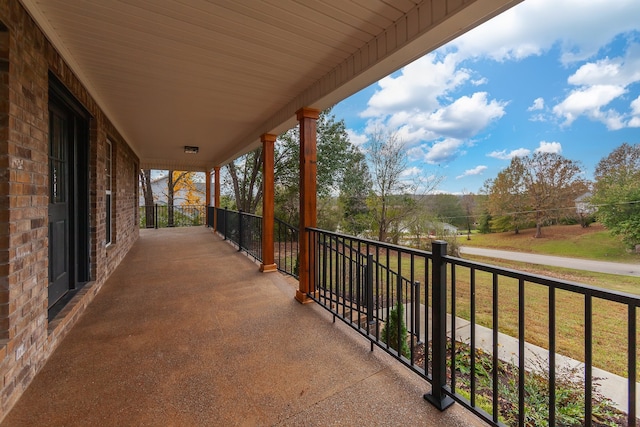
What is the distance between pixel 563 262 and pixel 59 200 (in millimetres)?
9996

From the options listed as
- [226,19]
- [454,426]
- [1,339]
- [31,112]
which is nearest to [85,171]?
[31,112]

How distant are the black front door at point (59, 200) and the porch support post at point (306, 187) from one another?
218cm

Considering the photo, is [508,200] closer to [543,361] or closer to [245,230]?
[543,361]

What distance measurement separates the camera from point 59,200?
8.05 feet

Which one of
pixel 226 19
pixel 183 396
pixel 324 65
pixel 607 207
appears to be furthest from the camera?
pixel 607 207

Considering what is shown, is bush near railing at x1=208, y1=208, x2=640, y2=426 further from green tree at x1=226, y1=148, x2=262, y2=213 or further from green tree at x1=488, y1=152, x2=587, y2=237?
green tree at x1=226, y1=148, x2=262, y2=213

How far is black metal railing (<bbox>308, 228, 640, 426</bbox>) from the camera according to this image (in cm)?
103

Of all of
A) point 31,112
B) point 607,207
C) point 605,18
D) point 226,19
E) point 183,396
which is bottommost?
point 183,396

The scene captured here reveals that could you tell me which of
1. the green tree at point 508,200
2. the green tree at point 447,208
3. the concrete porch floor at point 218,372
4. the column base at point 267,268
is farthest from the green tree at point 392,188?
the concrete porch floor at point 218,372

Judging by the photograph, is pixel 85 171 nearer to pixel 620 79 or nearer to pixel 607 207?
pixel 607 207

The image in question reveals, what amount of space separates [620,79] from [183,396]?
13652 mm

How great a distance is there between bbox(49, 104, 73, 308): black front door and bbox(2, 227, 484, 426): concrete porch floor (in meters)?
0.43

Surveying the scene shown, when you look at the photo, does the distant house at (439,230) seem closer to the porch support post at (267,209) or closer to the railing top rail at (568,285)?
the porch support post at (267,209)

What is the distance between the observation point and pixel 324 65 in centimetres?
241
